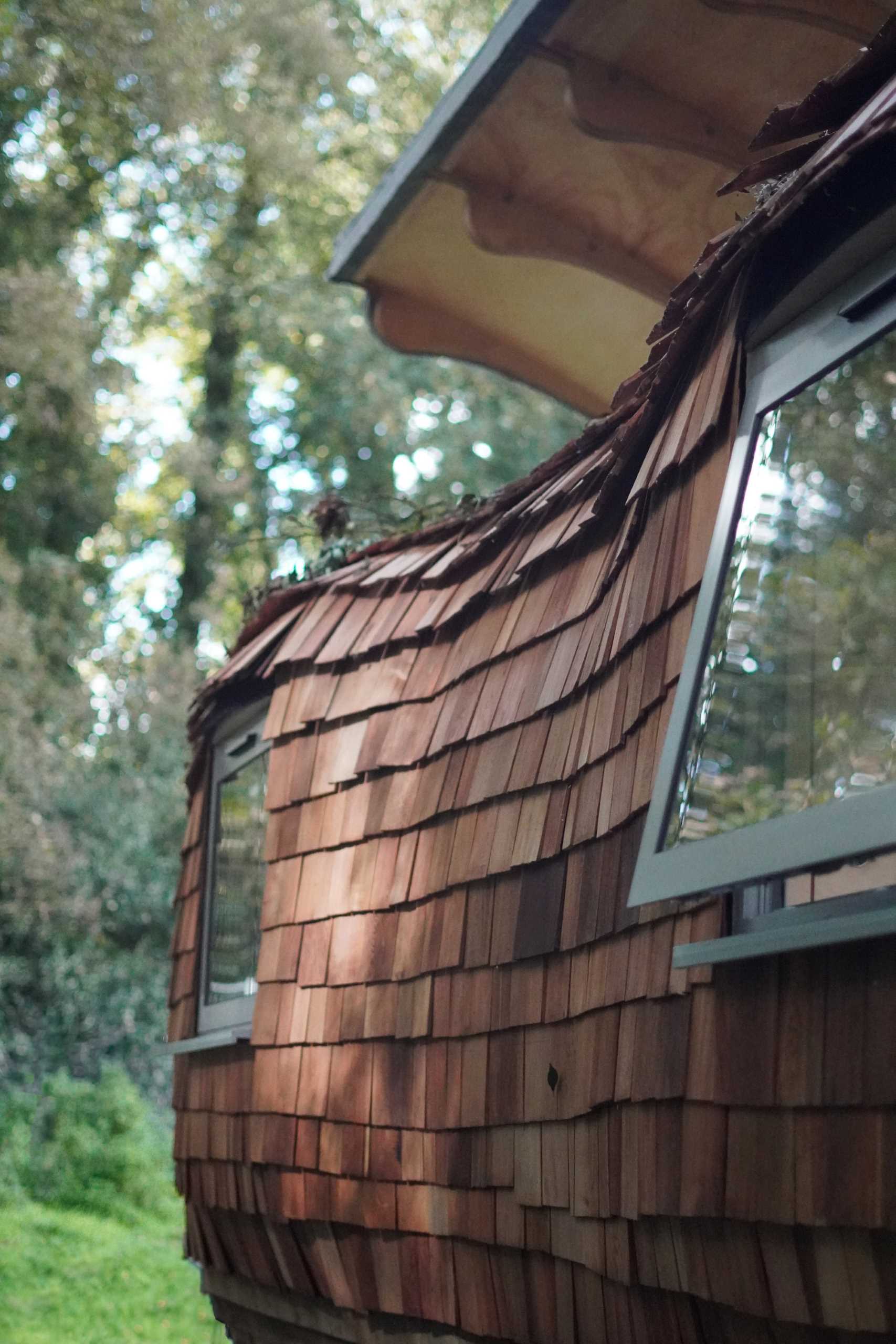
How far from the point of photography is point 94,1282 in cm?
831

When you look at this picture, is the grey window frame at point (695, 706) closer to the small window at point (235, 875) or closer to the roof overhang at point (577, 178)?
the roof overhang at point (577, 178)

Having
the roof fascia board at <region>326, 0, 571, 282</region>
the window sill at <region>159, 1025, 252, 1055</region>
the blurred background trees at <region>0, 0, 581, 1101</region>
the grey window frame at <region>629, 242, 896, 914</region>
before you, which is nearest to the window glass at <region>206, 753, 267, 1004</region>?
the window sill at <region>159, 1025, 252, 1055</region>

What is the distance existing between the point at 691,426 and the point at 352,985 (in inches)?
72.1

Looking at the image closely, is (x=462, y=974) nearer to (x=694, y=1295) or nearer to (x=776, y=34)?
(x=694, y=1295)

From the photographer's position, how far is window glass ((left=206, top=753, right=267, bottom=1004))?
4.57m

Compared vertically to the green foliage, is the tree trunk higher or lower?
higher

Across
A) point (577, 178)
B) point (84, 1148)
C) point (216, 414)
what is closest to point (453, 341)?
point (577, 178)

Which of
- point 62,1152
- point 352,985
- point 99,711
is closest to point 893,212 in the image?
point 352,985

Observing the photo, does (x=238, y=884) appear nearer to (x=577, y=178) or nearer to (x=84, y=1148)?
(x=577, y=178)

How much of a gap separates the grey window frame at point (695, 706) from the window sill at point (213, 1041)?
236 centimetres

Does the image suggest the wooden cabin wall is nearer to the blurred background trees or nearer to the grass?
the grass

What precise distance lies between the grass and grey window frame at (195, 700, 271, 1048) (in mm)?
3487

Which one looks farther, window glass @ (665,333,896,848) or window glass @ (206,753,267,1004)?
window glass @ (206,753,267,1004)

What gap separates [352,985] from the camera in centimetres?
350
